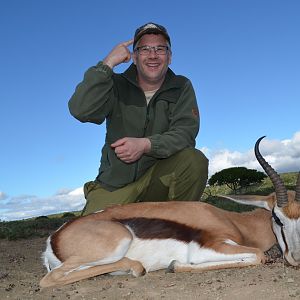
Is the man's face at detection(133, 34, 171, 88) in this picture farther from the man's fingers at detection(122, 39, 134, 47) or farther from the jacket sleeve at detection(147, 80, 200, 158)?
the jacket sleeve at detection(147, 80, 200, 158)

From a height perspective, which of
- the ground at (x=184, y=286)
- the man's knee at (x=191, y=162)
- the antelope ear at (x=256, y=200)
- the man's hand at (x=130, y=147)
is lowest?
the ground at (x=184, y=286)

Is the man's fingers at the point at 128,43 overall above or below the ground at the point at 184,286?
above

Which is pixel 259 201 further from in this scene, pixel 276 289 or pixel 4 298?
pixel 4 298

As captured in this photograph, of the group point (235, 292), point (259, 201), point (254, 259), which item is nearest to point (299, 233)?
point (254, 259)

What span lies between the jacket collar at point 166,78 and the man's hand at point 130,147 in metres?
1.04

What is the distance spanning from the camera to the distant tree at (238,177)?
25188 mm

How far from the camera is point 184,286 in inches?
158

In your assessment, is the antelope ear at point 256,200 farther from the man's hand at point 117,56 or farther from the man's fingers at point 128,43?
the man's fingers at point 128,43

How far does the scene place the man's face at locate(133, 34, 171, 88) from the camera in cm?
586

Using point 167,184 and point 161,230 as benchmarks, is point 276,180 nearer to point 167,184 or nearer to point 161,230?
point 161,230

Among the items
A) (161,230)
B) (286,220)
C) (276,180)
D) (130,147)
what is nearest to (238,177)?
(276,180)

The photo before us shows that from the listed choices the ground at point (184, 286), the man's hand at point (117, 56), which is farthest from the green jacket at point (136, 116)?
the ground at point (184, 286)

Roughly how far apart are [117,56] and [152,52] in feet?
1.66

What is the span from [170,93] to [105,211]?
1876mm
